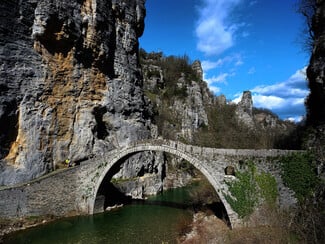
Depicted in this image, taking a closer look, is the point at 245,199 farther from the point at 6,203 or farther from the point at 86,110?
the point at 86,110

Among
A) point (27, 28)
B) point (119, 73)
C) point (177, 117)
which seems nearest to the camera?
point (27, 28)

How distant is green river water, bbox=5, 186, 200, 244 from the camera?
13.3 m

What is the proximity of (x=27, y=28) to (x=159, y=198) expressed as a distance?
48.8 ft

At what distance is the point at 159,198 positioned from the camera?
24125mm

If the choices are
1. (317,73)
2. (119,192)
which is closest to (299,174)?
(317,73)

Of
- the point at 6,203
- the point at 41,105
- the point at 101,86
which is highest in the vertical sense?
the point at 101,86

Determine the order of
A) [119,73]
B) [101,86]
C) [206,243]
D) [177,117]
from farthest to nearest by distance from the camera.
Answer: [177,117] → [119,73] → [101,86] → [206,243]

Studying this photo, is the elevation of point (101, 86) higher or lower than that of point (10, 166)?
higher

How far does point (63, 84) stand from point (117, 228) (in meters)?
10.7

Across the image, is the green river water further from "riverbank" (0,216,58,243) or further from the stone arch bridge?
the stone arch bridge

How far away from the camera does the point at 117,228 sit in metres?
15.1

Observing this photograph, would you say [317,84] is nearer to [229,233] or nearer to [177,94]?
[229,233]

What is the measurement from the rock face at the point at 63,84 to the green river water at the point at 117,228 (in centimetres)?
446

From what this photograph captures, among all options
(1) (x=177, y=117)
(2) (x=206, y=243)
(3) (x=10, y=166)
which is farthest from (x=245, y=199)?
(1) (x=177, y=117)
